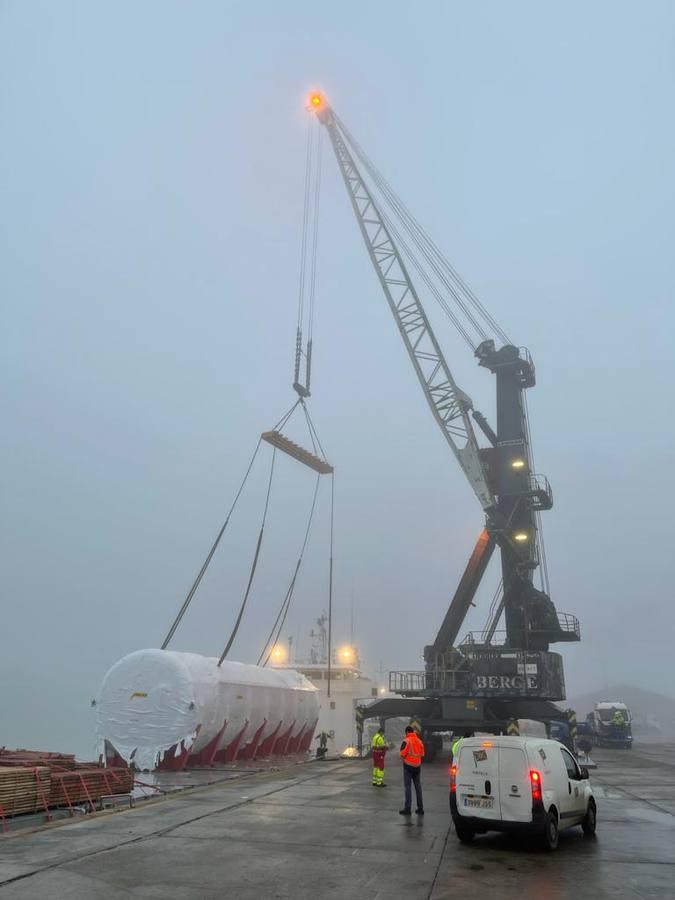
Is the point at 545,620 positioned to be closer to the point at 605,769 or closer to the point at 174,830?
the point at 605,769

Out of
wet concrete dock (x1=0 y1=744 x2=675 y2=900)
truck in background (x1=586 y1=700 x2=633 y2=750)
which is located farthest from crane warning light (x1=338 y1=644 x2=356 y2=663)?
wet concrete dock (x1=0 y1=744 x2=675 y2=900)

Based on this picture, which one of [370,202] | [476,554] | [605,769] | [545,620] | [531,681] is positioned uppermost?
[370,202]

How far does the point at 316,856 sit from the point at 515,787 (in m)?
2.85

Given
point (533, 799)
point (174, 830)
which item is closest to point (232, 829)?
point (174, 830)

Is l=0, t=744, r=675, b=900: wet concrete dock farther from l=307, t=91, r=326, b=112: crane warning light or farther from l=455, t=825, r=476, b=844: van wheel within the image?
l=307, t=91, r=326, b=112: crane warning light

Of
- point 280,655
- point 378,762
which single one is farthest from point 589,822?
point 280,655

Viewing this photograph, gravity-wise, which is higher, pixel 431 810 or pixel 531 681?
pixel 531 681

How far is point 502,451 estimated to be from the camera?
34656 millimetres

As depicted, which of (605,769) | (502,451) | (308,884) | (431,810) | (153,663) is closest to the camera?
(308,884)

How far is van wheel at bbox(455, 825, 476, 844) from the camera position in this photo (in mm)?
9749

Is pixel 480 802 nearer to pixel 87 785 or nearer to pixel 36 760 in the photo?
pixel 87 785

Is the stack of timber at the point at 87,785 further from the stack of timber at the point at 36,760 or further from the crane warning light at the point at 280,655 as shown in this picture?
the crane warning light at the point at 280,655

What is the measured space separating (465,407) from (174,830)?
27.7 meters

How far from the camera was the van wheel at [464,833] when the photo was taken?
975 centimetres
